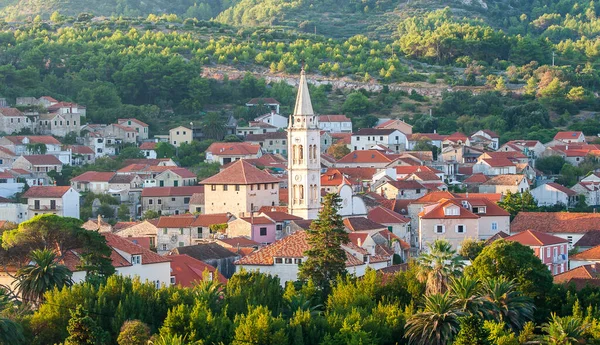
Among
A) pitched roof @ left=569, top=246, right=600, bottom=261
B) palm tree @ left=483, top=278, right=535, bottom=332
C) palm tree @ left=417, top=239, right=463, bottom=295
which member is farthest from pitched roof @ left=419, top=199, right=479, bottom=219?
palm tree @ left=483, top=278, right=535, bottom=332

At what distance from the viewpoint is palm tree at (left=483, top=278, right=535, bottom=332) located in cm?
4281

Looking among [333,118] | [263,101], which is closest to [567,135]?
[333,118]

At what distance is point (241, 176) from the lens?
70938 millimetres

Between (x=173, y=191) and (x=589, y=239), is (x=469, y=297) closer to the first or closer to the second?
(x=589, y=239)

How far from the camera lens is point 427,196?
73062mm

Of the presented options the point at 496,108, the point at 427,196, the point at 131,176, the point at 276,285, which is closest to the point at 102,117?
the point at 131,176

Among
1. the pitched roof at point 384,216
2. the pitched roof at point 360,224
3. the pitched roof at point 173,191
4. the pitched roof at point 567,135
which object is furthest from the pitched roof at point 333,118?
the pitched roof at point 360,224

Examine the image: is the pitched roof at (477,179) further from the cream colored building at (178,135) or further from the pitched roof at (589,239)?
the cream colored building at (178,135)

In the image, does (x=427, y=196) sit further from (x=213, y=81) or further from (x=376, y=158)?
(x=213, y=81)

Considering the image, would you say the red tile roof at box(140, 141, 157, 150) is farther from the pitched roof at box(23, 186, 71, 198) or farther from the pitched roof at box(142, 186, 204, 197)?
the pitched roof at box(23, 186, 71, 198)

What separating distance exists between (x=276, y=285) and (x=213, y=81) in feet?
242

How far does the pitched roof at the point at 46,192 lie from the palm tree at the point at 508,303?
114ft

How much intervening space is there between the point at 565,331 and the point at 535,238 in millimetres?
20856

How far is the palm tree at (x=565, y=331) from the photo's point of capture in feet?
127
